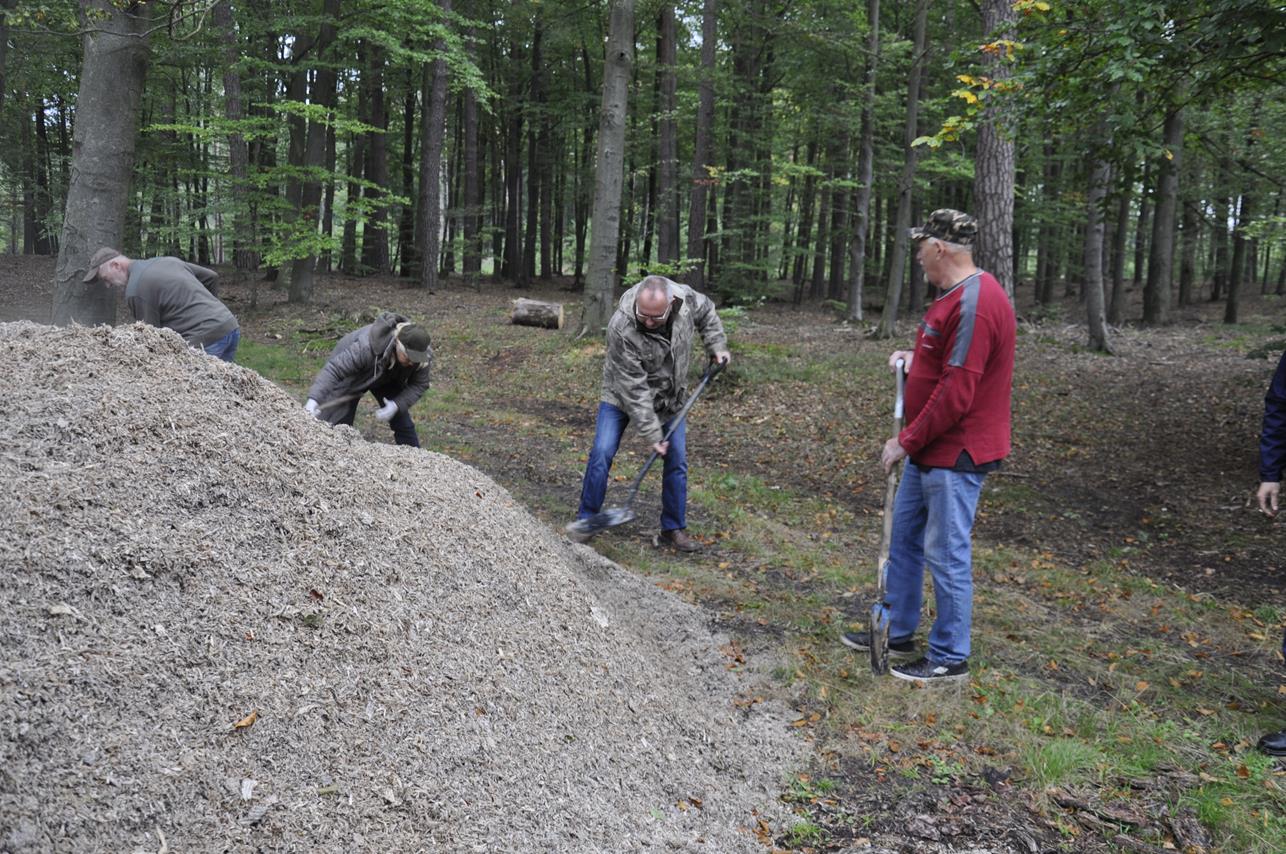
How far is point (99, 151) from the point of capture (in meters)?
5.95

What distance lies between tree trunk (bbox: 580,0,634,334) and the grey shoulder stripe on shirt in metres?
8.63

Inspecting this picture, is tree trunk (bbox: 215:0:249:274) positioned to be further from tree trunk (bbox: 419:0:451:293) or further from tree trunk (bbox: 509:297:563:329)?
tree trunk (bbox: 509:297:563:329)

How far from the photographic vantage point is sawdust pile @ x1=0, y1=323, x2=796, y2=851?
1922mm

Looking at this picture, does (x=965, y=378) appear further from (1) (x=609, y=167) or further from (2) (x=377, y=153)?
(2) (x=377, y=153)

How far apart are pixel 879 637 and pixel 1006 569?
6.85ft

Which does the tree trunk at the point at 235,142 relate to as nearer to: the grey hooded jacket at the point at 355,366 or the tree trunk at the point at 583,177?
the grey hooded jacket at the point at 355,366

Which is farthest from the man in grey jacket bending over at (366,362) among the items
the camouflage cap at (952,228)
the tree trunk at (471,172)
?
the tree trunk at (471,172)

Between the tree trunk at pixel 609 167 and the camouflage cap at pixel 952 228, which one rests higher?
the tree trunk at pixel 609 167

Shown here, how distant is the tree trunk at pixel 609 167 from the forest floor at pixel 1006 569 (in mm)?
1160

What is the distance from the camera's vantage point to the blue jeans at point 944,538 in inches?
140

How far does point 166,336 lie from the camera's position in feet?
10.9

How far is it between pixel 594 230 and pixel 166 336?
29.3 ft

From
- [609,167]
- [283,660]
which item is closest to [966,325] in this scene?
[283,660]

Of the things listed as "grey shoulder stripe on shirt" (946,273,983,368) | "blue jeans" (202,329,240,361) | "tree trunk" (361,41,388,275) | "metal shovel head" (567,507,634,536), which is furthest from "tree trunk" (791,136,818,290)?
"grey shoulder stripe on shirt" (946,273,983,368)
